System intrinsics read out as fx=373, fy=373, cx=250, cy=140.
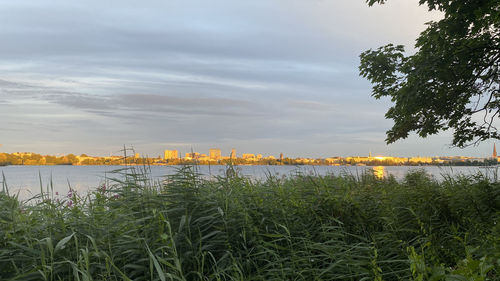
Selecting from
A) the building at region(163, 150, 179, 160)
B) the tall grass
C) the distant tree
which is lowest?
the tall grass

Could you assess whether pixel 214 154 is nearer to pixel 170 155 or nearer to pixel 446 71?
pixel 170 155

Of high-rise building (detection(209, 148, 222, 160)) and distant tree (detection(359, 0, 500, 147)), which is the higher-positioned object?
distant tree (detection(359, 0, 500, 147))

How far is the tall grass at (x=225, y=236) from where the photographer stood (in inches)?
159

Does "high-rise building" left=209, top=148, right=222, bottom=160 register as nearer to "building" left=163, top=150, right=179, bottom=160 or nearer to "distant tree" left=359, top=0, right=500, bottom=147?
"building" left=163, top=150, right=179, bottom=160

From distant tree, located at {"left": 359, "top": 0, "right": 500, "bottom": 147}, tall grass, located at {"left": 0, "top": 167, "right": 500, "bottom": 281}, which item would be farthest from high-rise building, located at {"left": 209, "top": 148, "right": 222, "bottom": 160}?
distant tree, located at {"left": 359, "top": 0, "right": 500, "bottom": 147}

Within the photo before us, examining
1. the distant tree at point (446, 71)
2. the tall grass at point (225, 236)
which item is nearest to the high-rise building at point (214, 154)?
the tall grass at point (225, 236)

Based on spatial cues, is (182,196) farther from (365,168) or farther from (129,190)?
(365,168)

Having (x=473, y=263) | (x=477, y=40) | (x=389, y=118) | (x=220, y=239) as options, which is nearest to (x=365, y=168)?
(x=389, y=118)

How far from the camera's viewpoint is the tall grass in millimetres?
4039

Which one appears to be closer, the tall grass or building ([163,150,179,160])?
the tall grass

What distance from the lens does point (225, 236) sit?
15.7 feet

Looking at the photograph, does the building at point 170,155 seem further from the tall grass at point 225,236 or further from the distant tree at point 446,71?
the distant tree at point 446,71

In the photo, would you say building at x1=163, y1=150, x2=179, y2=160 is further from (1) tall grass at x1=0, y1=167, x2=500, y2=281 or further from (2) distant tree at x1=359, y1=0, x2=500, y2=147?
(2) distant tree at x1=359, y1=0, x2=500, y2=147

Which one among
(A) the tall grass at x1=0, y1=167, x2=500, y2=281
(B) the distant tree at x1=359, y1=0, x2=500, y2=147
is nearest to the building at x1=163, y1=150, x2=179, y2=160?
(A) the tall grass at x1=0, y1=167, x2=500, y2=281
